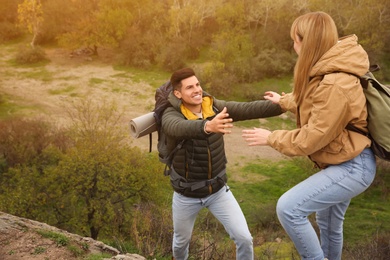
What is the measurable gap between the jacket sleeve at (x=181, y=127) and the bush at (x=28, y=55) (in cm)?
3237

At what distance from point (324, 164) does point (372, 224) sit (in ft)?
51.5

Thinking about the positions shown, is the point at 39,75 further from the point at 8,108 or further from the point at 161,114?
the point at 161,114

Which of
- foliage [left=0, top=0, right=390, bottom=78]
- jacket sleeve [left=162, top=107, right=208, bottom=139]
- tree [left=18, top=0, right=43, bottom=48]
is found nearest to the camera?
jacket sleeve [left=162, top=107, right=208, bottom=139]

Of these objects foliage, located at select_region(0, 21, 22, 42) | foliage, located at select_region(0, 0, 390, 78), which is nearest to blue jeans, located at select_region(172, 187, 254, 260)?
foliage, located at select_region(0, 0, 390, 78)

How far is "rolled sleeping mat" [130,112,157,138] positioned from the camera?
15.3ft

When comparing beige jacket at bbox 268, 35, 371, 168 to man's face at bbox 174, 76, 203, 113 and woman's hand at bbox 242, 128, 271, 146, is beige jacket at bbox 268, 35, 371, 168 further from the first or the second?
man's face at bbox 174, 76, 203, 113

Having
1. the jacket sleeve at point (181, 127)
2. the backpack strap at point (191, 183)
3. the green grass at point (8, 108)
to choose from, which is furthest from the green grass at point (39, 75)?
the jacket sleeve at point (181, 127)

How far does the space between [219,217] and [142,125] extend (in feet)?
4.76

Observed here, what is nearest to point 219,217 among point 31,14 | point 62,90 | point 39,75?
point 62,90

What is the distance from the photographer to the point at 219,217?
4.79 metres

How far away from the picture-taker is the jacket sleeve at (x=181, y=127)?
4156mm

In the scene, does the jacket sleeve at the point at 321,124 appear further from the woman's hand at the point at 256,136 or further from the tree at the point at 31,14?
the tree at the point at 31,14

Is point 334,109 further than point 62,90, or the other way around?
point 62,90

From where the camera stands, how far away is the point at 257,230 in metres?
16.9
